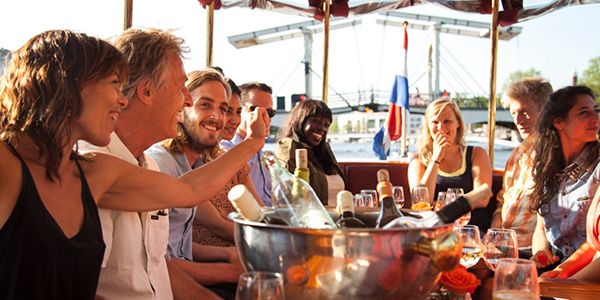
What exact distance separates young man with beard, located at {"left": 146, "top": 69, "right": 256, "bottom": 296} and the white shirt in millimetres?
570

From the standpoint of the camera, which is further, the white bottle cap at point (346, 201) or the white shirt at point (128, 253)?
the white shirt at point (128, 253)

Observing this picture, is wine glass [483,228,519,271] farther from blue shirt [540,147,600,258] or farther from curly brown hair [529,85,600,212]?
curly brown hair [529,85,600,212]

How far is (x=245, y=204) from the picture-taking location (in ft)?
3.37

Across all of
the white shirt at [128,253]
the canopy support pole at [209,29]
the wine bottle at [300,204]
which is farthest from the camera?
the canopy support pole at [209,29]

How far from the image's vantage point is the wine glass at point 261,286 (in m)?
0.91

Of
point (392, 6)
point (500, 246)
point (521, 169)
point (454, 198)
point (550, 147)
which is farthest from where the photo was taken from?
point (392, 6)

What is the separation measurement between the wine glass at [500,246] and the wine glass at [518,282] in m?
0.54

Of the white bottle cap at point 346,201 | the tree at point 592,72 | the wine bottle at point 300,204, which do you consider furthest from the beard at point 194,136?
the tree at point 592,72

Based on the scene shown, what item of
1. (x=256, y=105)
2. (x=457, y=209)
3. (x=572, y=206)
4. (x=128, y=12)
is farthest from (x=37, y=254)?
(x=256, y=105)

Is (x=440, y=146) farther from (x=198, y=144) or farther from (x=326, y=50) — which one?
(x=198, y=144)

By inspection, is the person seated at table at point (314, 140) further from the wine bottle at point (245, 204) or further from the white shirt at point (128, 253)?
the wine bottle at point (245, 204)

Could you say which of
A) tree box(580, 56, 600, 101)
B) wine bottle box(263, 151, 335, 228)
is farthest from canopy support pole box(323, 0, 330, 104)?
tree box(580, 56, 600, 101)

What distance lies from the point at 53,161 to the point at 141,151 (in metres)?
0.55

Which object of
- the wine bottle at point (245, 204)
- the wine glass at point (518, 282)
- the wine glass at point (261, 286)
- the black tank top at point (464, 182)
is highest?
the wine bottle at point (245, 204)
